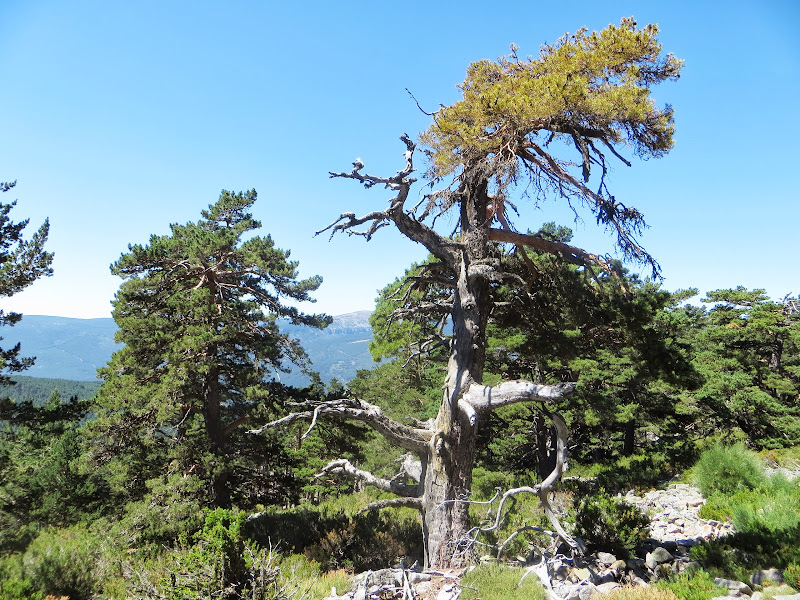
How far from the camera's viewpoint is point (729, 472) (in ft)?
35.3

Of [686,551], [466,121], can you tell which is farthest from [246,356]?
[686,551]

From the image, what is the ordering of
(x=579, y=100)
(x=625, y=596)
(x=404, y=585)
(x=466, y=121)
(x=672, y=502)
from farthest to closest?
(x=672, y=502) < (x=466, y=121) < (x=579, y=100) < (x=404, y=585) < (x=625, y=596)

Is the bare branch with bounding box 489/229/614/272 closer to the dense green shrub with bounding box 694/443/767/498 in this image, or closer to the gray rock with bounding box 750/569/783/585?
the gray rock with bounding box 750/569/783/585

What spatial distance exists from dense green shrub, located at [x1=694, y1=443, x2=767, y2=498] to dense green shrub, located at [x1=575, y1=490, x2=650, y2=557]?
5071mm

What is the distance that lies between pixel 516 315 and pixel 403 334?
9947 mm

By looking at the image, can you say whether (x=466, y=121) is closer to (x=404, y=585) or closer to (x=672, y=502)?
(x=404, y=585)

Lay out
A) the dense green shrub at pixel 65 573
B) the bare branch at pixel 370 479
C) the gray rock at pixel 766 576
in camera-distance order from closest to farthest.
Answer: the gray rock at pixel 766 576 → the dense green shrub at pixel 65 573 → the bare branch at pixel 370 479

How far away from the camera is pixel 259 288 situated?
1240 cm

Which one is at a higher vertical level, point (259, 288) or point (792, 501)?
point (259, 288)

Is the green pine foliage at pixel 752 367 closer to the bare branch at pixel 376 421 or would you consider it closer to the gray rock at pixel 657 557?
the gray rock at pixel 657 557

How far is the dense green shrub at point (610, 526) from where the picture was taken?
7027 millimetres

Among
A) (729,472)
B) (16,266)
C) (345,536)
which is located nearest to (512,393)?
(345,536)

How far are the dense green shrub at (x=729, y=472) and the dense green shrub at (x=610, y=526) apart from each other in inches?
200

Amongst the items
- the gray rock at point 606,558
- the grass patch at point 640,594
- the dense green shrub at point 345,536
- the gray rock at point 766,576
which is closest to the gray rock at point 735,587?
the gray rock at point 766,576
